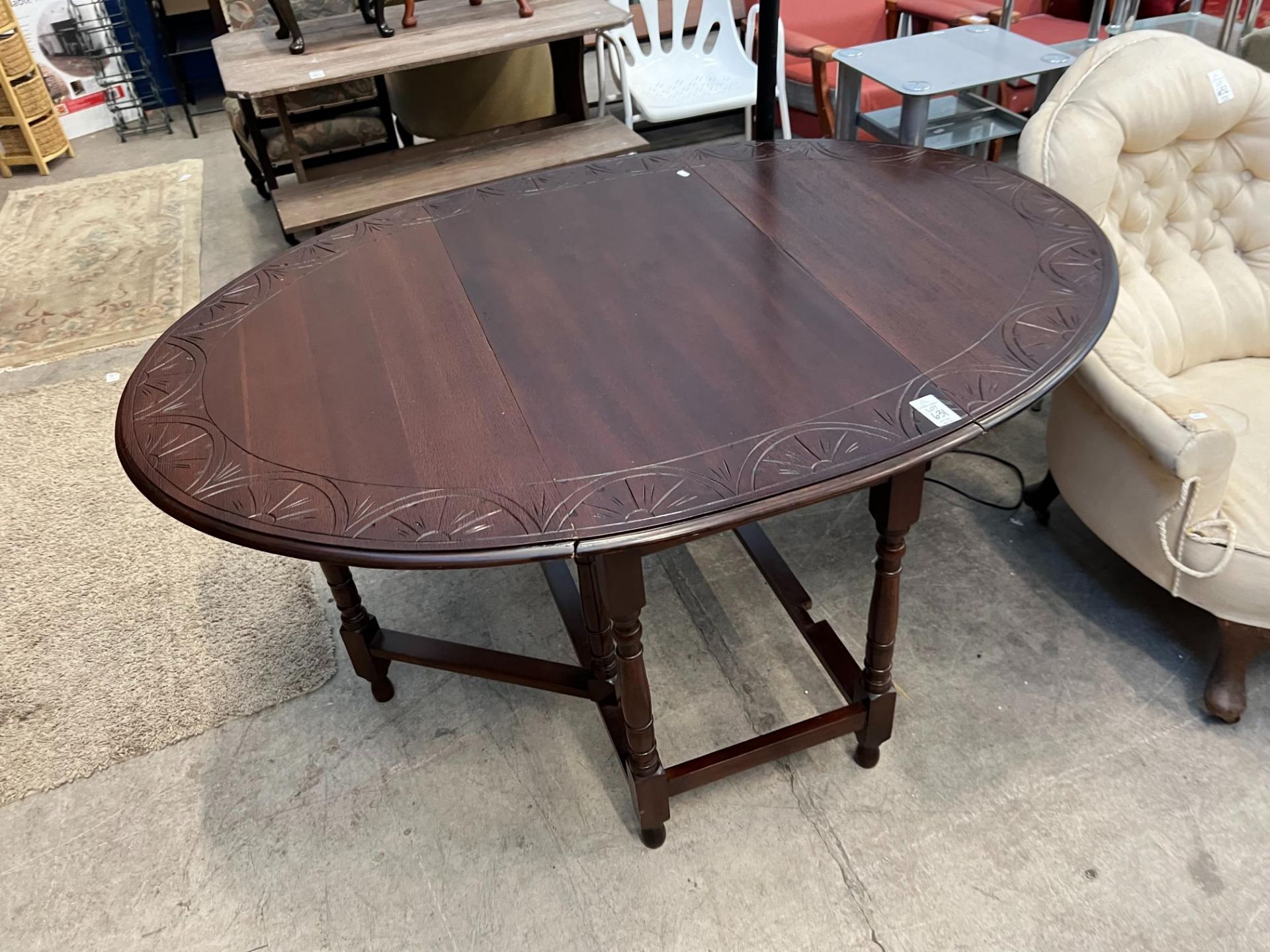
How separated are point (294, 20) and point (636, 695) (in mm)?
2743

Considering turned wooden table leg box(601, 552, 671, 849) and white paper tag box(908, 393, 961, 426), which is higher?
white paper tag box(908, 393, 961, 426)

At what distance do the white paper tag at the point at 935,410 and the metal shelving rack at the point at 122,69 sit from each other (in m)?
5.20

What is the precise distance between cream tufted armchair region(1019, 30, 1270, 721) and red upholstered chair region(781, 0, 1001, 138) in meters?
1.27

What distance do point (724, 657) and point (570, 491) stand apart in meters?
0.89

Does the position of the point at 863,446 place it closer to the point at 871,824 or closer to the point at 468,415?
the point at 468,415

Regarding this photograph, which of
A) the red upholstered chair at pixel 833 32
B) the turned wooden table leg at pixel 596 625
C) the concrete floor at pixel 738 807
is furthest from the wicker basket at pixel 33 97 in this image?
the turned wooden table leg at pixel 596 625

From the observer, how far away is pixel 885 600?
4.75ft

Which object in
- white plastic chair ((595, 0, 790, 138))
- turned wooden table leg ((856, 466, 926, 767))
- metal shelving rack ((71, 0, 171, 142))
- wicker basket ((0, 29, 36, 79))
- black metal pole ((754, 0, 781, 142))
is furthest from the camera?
metal shelving rack ((71, 0, 171, 142))

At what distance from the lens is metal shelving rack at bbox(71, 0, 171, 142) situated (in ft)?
15.5

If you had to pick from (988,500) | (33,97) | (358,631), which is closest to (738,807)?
(358,631)

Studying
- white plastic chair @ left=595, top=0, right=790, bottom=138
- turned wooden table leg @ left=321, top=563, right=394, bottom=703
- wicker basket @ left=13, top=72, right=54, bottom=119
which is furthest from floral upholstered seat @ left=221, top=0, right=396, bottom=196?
turned wooden table leg @ left=321, top=563, right=394, bottom=703

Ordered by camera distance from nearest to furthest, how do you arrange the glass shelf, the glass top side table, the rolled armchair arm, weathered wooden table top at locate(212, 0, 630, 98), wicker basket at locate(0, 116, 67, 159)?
the rolled armchair arm, the glass top side table, the glass shelf, weathered wooden table top at locate(212, 0, 630, 98), wicker basket at locate(0, 116, 67, 159)

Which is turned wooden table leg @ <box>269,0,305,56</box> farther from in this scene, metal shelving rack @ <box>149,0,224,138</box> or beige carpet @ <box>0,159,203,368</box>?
metal shelving rack @ <box>149,0,224,138</box>

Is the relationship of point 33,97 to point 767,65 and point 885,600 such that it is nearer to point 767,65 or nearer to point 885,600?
point 767,65
